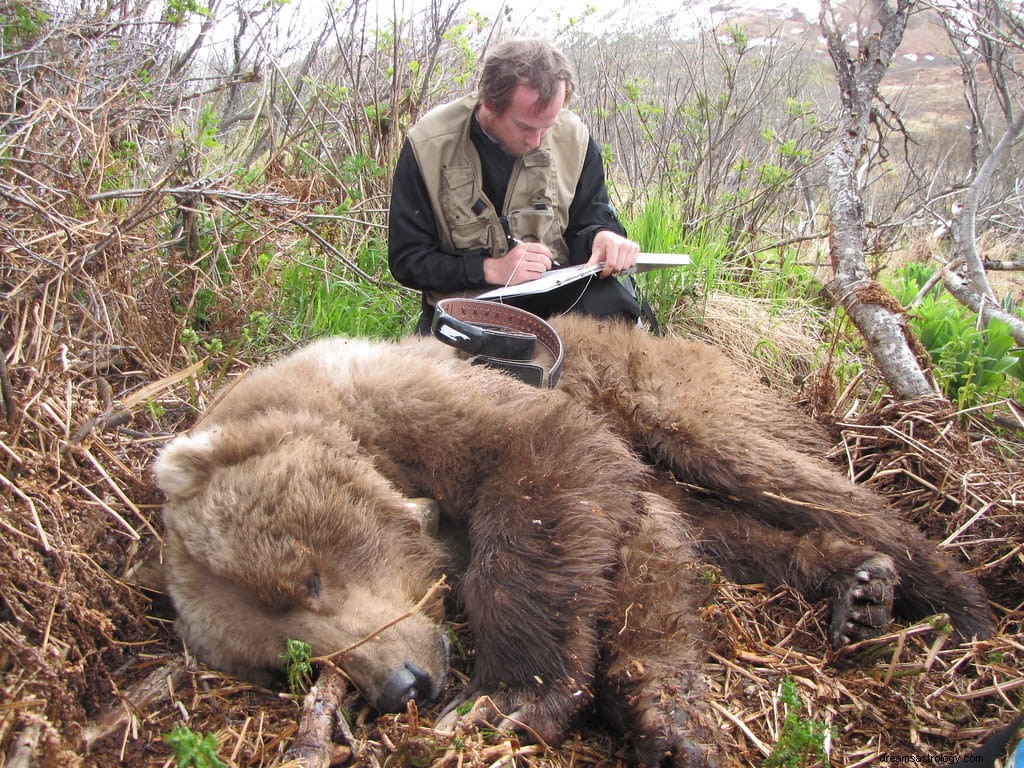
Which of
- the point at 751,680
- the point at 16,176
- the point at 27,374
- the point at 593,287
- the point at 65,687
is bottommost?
the point at 751,680

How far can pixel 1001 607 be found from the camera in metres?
3.07

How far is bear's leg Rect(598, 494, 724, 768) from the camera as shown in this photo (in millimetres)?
2338

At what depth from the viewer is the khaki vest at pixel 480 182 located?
→ 4516 mm

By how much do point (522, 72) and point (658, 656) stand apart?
116 inches

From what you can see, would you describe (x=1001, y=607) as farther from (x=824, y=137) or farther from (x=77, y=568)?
(x=824, y=137)

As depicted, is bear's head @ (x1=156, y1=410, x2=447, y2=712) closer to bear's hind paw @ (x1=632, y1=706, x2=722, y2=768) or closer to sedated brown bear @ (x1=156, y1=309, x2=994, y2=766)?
sedated brown bear @ (x1=156, y1=309, x2=994, y2=766)

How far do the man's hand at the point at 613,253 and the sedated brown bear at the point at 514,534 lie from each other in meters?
0.86

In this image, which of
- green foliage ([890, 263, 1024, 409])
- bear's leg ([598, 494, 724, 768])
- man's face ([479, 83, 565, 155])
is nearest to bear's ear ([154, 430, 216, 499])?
bear's leg ([598, 494, 724, 768])

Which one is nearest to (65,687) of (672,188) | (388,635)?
(388,635)

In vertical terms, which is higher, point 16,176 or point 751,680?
point 16,176

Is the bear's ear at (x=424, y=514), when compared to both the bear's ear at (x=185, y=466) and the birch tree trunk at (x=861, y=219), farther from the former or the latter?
the birch tree trunk at (x=861, y=219)

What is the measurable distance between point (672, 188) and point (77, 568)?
5674 mm

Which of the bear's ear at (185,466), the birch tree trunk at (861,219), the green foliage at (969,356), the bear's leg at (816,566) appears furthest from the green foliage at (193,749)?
the green foliage at (969,356)

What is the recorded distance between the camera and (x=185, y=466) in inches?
107
